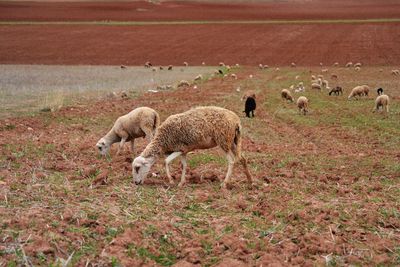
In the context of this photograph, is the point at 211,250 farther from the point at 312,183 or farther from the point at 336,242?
the point at 312,183

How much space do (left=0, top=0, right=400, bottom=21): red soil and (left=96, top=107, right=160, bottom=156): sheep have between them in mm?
83520

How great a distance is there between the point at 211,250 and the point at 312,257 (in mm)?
1346

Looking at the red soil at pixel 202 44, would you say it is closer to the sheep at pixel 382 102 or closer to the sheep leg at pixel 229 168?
the sheep at pixel 382 102

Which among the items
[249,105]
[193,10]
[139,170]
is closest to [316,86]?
[249,105]

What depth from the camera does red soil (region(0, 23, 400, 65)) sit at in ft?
197

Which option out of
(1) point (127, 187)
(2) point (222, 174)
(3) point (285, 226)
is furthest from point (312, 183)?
(1) point (127, 187)

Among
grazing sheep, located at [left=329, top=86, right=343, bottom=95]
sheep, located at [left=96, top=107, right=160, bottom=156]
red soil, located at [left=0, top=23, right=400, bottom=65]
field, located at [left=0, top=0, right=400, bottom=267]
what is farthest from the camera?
red soil, located at [left=0, top=23, right=400, bottom=65]

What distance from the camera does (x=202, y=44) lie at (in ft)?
228

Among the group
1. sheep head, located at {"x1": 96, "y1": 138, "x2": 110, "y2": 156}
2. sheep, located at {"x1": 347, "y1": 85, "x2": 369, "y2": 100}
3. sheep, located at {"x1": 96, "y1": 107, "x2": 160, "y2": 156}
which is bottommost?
sheep, located at {"x1": 347, "y1": 85, "x2": 369, "y2": 100}

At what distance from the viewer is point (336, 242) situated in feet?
23.7

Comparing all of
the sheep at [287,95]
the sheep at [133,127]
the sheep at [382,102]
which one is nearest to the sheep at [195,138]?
the sheep at [133,127]

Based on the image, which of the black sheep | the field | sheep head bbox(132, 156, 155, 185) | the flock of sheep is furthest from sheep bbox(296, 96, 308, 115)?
sheep head bbox(132, 156, 155, 185)

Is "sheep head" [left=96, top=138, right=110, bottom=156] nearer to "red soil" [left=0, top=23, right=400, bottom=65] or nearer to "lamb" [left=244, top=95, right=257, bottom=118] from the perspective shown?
"lamb" [left=244, top=95, right=257, bottom=118]

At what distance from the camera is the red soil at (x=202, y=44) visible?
59.9 metres
